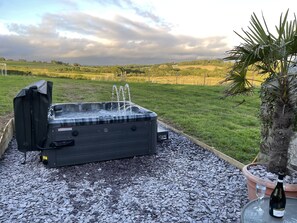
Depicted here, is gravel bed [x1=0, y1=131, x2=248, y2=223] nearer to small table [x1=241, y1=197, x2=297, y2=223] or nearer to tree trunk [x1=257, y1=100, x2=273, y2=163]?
tree trunk [x1=257, y1=100, x2=273, y2=163]

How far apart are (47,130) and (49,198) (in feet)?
3.23

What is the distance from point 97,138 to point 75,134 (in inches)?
11.9

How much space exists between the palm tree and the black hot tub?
1786 millimetres

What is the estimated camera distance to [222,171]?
3371 mm

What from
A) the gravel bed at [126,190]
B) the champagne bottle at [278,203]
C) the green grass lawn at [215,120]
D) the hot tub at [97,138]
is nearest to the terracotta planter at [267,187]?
the gravel bed at [126,190]

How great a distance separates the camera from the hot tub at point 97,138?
11.4 feet

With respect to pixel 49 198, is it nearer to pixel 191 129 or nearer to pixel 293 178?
pixel 293 178

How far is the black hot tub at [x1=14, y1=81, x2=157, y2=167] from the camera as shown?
329 cm

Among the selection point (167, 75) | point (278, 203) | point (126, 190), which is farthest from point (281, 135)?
point (167, 75)

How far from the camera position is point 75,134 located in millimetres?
3541

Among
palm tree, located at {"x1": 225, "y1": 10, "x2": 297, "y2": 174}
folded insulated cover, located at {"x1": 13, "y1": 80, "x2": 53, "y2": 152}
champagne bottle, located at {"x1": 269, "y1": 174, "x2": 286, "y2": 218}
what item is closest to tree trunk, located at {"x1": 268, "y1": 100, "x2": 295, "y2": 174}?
palm tree, located at {"x1": 225, "y1": 10, "x2": 297, "y2": 174}

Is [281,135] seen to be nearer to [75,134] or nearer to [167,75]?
[75,134]

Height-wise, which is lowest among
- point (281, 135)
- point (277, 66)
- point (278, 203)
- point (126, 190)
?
point (126, 190)

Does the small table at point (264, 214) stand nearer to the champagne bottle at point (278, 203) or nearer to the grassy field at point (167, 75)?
the champagne bottle at point (278, 203)
